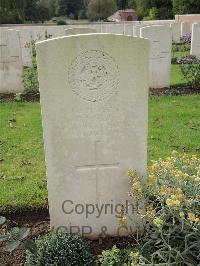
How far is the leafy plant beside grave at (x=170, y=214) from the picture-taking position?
2.99 metres

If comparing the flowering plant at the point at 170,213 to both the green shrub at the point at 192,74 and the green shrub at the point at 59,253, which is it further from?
the green shrub at the point at 192,74

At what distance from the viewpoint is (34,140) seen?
6.23 meters

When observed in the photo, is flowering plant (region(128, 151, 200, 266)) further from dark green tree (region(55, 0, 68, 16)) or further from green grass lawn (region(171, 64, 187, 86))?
dark green tree (region(55, 0, 68, 16))

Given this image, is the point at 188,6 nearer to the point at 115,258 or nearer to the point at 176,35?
the point at 176,35

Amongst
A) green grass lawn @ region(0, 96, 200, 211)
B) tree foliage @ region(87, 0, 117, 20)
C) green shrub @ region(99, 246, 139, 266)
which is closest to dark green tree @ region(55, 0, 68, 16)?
tree foliage @ region(87, 0, 117, 20)

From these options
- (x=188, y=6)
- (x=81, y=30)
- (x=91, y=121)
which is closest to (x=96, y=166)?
(x=91, y=121)

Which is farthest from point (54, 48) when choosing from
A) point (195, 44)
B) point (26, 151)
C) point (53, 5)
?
point (53, 5)

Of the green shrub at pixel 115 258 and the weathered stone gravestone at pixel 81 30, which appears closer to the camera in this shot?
the green shrub at pixel 115 258

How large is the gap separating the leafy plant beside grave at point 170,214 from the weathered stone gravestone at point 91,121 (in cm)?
20

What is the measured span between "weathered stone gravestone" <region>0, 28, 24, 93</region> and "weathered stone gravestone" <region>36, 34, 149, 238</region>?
627cm

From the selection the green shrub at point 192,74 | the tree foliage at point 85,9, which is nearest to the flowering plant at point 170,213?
the green shrub at point 192,74

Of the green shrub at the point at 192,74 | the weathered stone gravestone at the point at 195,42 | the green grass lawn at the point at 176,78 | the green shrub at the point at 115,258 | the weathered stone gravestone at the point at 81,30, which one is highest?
the weathered stone gravestone at the point at 81,30

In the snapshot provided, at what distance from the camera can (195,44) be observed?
12586 millimetres

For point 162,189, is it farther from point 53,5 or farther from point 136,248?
point 53,5
